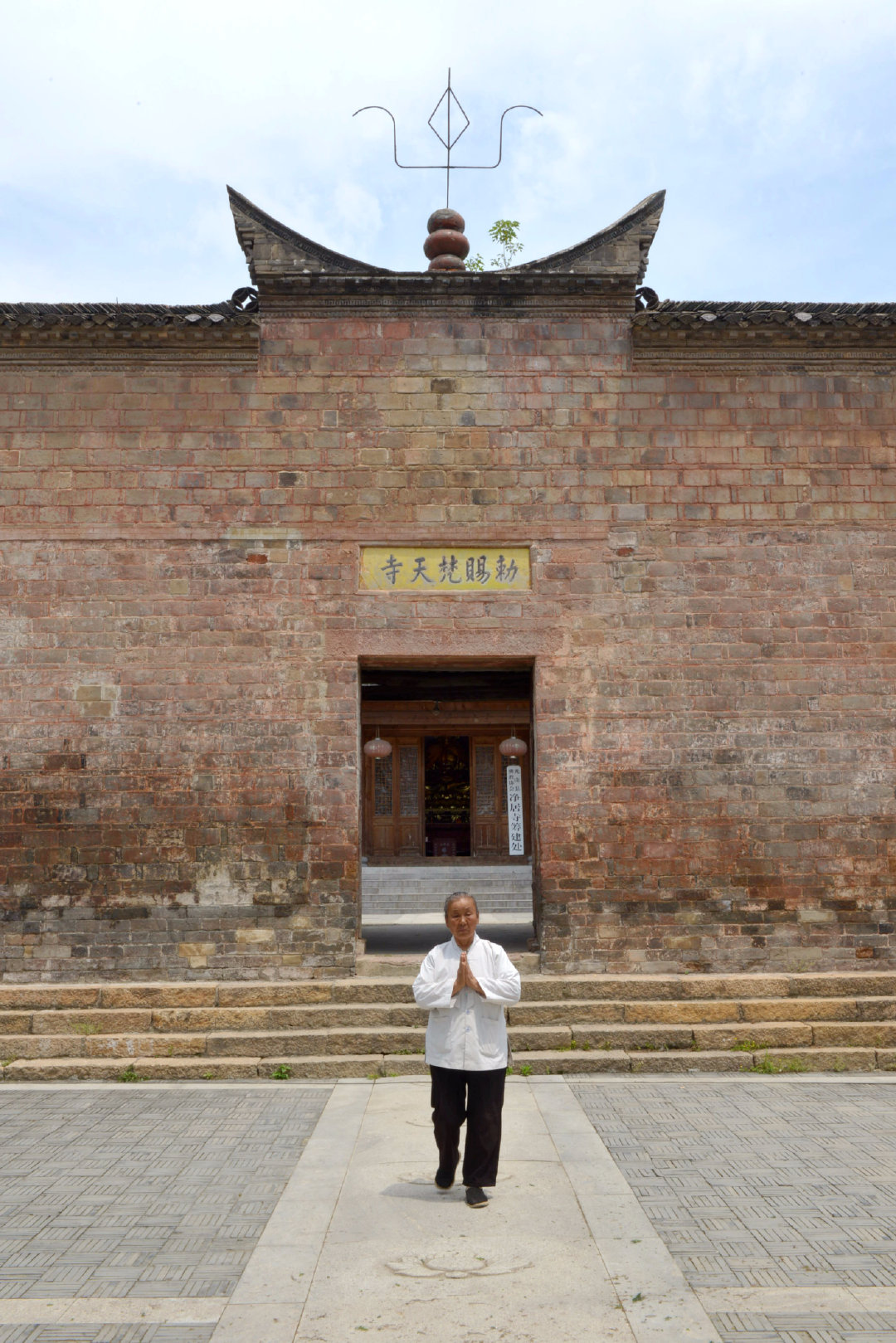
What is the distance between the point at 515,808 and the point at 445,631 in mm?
9802

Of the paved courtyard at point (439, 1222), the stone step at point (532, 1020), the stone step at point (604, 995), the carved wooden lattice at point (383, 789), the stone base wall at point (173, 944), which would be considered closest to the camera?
the paved courtyard at point (439, 1222)

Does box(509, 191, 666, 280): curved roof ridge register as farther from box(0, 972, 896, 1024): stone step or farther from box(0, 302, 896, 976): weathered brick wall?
box(0, 972, 896, 1024): stone step

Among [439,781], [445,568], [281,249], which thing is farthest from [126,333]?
[439,781]

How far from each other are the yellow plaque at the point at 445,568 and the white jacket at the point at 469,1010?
4.39 m

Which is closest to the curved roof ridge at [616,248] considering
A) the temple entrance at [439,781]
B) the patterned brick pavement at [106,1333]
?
the patterned brick pavement at [106,1333]

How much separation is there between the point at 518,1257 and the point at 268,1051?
13.4ft

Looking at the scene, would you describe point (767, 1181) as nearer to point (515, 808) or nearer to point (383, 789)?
point (515, 808)

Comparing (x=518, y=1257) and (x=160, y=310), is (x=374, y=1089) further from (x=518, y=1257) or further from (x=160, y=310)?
(x=160, y=310)

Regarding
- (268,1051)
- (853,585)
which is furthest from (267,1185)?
(853,585)

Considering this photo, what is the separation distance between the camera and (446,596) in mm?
8812

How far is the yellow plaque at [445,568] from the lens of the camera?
8.84 meters

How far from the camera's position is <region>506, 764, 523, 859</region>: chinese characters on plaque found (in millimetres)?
17812

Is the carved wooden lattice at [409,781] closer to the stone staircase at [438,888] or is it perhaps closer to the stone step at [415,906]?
the stone staircase at [438,888]

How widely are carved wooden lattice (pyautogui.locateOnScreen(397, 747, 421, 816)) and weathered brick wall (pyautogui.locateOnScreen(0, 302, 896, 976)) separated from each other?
1248cm
